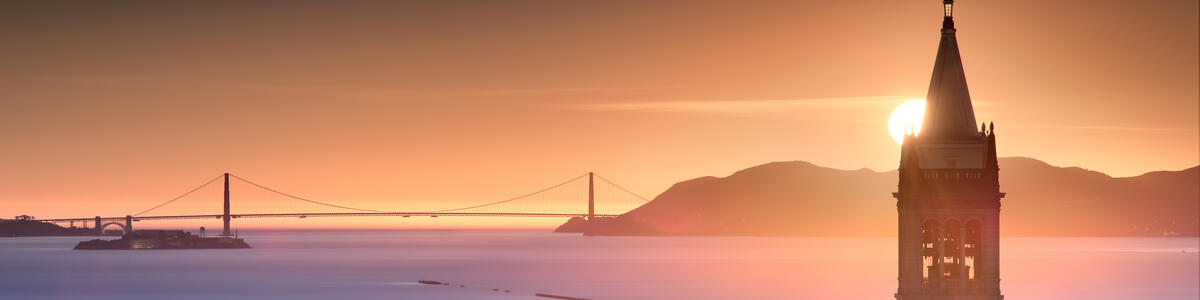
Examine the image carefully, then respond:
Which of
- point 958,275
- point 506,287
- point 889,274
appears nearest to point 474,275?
point 506,287

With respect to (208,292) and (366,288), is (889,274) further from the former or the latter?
(208,292)

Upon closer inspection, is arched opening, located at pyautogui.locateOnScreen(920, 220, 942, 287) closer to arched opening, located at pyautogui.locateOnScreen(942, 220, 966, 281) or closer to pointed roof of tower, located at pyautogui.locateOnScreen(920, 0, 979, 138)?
arched opening, located at pyautogui.locateOnScreen(942, 220, 966, 281)

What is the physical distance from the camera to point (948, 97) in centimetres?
6144

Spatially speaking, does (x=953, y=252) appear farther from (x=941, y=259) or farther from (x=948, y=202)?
(x=948, y=202)

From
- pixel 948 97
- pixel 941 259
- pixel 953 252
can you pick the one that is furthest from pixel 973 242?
pixel 948 97

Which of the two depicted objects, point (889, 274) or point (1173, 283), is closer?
point (1173, 283)

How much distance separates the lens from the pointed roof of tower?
61469 mm

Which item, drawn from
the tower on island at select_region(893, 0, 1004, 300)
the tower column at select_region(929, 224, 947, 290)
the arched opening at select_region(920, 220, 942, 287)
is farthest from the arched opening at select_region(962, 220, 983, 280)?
the arched opening at select_region(920, 220, 942, 287)

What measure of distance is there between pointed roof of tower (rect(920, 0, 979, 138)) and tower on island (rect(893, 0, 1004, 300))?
38mm

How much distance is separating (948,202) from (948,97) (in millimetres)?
4250

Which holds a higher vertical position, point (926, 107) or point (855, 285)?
point (926, 107)

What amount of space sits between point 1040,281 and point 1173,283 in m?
14.4

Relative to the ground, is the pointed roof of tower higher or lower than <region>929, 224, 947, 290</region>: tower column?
higher

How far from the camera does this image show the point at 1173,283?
178250 mm
